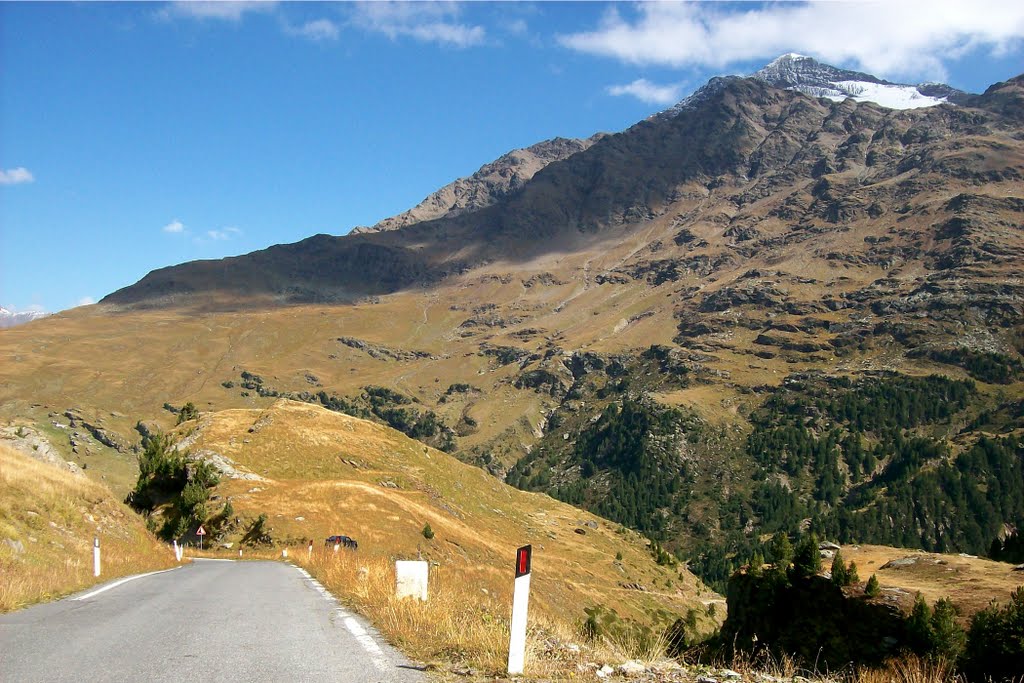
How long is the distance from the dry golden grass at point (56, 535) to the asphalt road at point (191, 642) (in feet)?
3.06

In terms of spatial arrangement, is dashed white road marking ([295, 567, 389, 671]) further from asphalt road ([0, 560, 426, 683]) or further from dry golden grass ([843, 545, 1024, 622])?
dry golden grass ([843, 545, 1024, 622])

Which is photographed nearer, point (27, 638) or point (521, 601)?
point (521, 601)

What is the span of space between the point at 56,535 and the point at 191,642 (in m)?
13.3

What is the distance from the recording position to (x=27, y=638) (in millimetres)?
9906

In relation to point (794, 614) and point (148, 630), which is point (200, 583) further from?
point (794, 614)

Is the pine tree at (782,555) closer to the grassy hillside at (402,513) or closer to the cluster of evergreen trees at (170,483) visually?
the grassy hillside at (402,513)

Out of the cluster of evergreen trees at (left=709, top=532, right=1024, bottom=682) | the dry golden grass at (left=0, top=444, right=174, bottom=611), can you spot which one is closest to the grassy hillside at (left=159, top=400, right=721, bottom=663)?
the dry golden grass at (left=0, top=444, right=174, bottom=611)

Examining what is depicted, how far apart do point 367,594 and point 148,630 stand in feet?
17.0

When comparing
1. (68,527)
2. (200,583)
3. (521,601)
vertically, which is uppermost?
(521,601)

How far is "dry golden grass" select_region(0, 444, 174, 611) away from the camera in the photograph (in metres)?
15.5

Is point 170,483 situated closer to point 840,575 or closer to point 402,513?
point 402,513

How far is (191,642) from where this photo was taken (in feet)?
33.8

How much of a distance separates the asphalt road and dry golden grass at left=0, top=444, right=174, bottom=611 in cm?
93

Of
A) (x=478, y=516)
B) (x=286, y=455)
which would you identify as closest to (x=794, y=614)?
(x=478, y=516)
